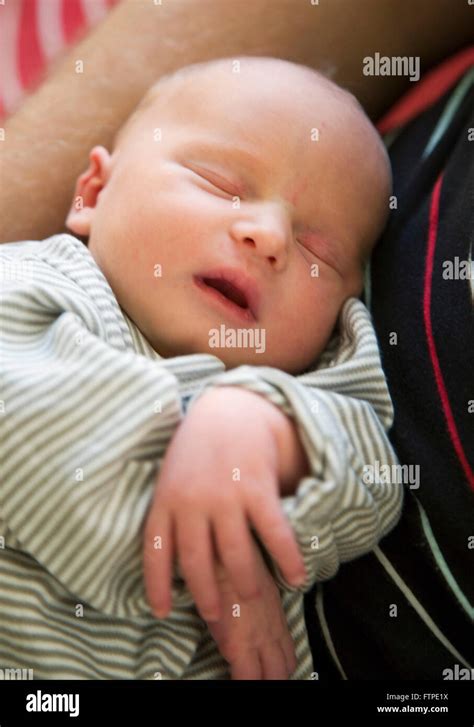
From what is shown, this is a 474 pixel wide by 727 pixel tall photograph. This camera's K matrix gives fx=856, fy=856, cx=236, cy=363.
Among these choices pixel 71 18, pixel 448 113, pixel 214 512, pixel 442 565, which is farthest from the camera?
pixel 71 18

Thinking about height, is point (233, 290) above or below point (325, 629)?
above

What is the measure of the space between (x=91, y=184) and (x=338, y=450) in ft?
1.63

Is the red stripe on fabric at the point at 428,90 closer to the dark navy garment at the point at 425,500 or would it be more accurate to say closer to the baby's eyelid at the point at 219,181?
the dark navy garment at the point at 425,500

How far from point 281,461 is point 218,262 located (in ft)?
0.77

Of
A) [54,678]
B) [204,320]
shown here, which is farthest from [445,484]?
[54,678]

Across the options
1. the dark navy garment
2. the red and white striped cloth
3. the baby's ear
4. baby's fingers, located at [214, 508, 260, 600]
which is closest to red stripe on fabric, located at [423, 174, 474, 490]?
the dark navy garment

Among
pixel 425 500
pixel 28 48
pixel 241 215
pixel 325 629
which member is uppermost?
pixel 28 48

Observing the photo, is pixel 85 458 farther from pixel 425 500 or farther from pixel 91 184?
pixel 91 184

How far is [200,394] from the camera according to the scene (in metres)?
0.73

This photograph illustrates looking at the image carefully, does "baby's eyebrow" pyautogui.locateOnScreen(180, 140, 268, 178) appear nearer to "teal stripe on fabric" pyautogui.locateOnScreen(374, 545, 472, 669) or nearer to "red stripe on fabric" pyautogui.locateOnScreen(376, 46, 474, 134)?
"red stripe on fabric" pyautogui.locateOnScreen(376, 46, 474, 134)

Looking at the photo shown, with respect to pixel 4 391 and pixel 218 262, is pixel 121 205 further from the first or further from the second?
pixel 4 391

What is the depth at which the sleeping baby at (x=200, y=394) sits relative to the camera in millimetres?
688

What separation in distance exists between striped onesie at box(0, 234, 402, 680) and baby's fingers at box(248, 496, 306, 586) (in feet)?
0.08

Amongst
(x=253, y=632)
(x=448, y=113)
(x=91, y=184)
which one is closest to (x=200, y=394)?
(x=253, y=632)
